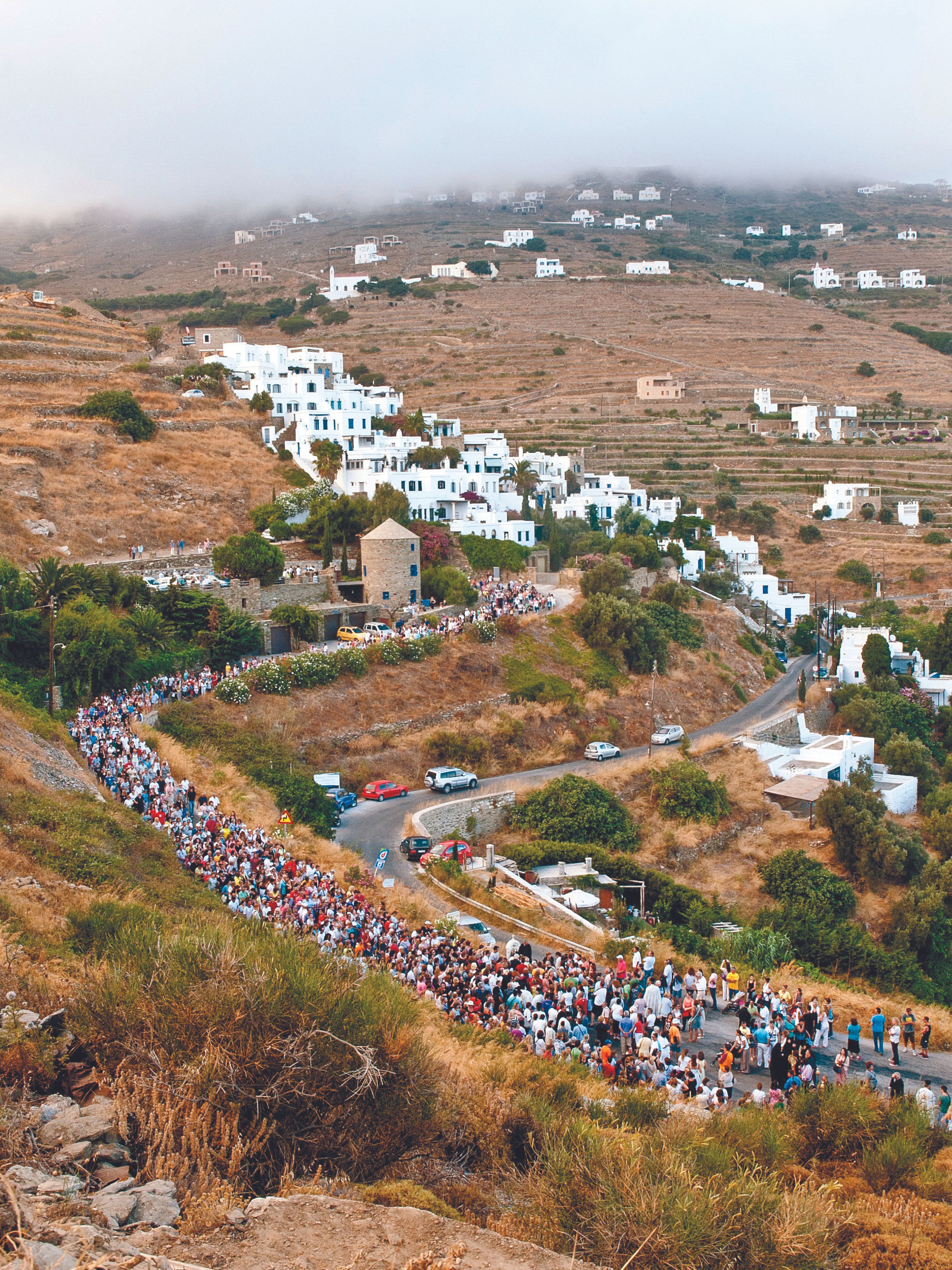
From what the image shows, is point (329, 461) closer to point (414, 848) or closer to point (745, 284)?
point (414, 848)

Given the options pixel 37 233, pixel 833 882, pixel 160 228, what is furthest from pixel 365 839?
pixel 37 233

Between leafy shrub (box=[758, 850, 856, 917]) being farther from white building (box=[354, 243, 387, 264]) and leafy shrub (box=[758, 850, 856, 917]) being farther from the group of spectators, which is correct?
white building (box=[354, 243, 387, 264])

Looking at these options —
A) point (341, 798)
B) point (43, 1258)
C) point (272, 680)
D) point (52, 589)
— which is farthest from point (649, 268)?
point (43, 1258)

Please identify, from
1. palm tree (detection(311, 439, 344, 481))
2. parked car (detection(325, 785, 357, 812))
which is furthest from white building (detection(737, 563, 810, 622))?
parked car (detection(325, 785, 357, 812))

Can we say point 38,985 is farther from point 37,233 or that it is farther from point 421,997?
point 37,233

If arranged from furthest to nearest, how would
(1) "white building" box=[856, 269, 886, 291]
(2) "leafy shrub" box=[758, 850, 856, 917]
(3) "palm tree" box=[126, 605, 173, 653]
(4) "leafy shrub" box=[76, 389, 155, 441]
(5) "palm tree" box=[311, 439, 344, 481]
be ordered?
(1) "white building" box=[856, 269, 886, 291] < (5) "palm tree" box=[311, 439, 344, 481] < (4) "leafy shrub" box=[76, 389, 155, 441] < (3) "palm tree" box=[126, 605, 173, 653] < (2) "leafy shrub" box=[758, 850, 856, 917]
